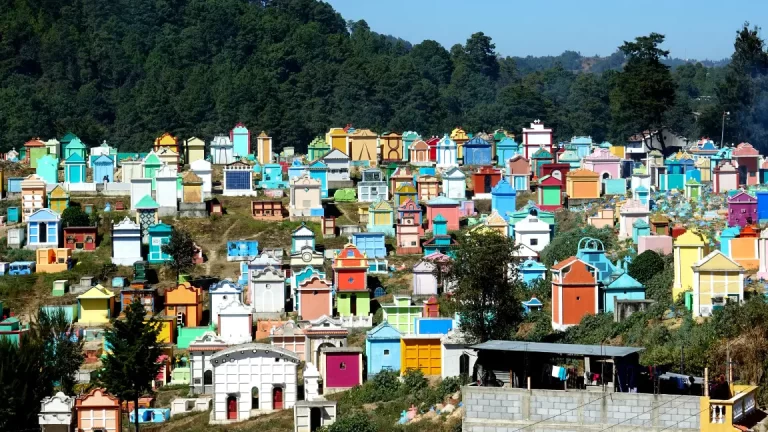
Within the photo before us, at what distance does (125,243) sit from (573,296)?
2040 cm

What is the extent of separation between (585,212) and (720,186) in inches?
215

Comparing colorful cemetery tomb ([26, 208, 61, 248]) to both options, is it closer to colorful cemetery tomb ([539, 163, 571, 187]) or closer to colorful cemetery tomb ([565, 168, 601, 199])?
colorful cemetery tomb ([565, 168, 601, 199])

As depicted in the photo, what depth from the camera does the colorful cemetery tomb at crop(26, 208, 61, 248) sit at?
2687 inches

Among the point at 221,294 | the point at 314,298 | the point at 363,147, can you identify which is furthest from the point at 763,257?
the point at 363,147

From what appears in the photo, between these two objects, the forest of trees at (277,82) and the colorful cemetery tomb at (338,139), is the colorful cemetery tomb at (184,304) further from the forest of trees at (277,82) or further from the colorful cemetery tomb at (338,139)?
the forest of trees at (277,82)

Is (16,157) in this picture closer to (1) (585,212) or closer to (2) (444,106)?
(1) (585,212)

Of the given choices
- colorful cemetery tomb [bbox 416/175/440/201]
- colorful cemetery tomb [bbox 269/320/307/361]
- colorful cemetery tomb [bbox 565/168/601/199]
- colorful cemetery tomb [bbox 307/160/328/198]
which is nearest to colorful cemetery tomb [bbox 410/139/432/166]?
colorful cemetery tomb [bbox 307/160/328/198]

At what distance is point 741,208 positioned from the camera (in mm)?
62219

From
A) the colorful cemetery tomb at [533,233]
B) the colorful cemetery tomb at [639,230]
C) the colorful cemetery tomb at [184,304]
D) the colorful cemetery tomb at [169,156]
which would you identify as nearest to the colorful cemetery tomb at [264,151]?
the colorful cemetery tomb at [169,156]

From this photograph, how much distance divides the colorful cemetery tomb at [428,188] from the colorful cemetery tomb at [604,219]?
924cm

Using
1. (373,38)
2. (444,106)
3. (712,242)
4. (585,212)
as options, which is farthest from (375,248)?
(373,38)

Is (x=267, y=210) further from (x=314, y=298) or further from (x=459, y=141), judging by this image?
(x=459, y=141)

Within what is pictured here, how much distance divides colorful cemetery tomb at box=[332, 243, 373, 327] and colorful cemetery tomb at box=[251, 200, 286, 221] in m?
9.68

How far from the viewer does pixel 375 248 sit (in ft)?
217
